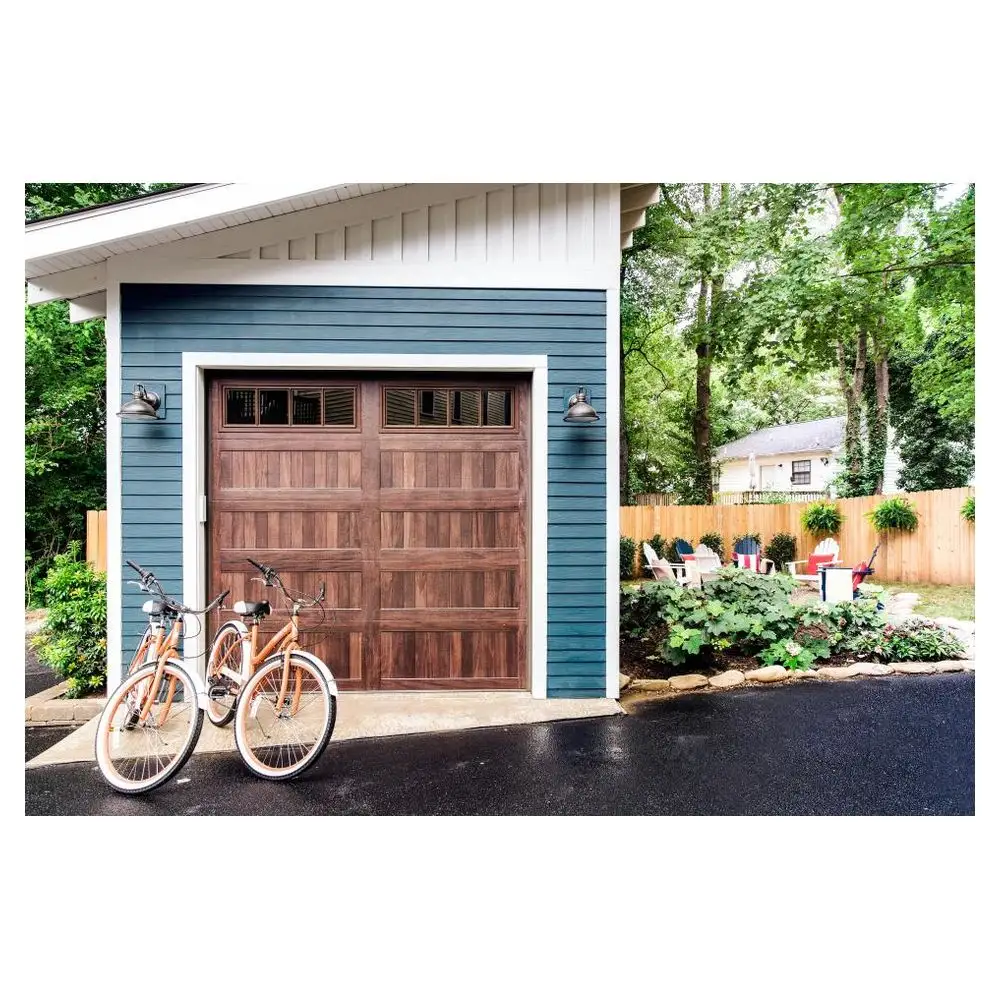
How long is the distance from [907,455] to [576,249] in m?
7.31

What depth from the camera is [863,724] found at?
9.88ft

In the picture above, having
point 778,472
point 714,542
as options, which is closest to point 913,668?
point 714,542

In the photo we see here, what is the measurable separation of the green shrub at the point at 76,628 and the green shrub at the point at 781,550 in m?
7.70

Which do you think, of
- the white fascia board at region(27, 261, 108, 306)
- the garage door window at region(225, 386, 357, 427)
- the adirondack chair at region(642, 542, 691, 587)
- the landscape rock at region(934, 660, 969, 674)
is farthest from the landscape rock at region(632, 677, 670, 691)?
the white fascia board at region(27, 261, 108, 306)

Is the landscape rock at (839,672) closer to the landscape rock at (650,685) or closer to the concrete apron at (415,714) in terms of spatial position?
the landscape rock at (650,685)

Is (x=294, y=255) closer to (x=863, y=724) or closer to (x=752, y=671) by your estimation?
(x=752, y=671)

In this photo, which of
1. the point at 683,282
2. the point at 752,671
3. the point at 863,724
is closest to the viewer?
the point at 863,724

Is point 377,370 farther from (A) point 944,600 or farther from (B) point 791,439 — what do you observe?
(B) point 791,439

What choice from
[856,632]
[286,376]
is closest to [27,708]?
[286,376]

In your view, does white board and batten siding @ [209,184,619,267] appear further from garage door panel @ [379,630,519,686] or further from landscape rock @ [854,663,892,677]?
landscape rock @ [854,663,892,677]

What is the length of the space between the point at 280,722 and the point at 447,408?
190 cm

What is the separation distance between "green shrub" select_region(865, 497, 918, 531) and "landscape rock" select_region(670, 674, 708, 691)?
386 cm

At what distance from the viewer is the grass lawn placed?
178 inches

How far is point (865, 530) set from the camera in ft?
22.7
